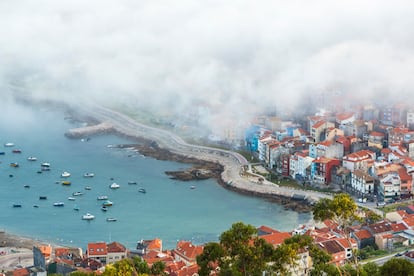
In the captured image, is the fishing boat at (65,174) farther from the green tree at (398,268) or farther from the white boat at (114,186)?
the green tree at (398,268)

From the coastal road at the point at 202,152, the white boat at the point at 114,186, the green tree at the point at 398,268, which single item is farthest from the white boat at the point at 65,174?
the green tree at the point at 398,268

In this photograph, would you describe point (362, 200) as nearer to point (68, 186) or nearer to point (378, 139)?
point (378, 139)

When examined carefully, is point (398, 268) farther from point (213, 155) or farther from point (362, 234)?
point (213, 155)

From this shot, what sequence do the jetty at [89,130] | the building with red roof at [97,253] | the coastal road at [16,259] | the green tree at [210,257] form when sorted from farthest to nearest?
the jetty at [89,130]
the coastal road at [16,259]
the building with red roof at [97,253]
the green tree at [210,257]

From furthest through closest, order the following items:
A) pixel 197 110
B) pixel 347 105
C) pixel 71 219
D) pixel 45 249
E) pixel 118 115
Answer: pixel 118 115 → pixel 197 110 → pixel 347 105 → pixel 71 219 → pixel 45 249

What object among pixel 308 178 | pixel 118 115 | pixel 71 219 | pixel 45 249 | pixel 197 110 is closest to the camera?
pixel 45 249

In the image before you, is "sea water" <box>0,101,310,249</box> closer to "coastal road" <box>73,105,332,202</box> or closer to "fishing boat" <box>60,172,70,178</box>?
"fishing boat" <box>60,172,70,178</box>

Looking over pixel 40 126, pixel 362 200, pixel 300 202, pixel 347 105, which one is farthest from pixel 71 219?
pixel 40 126
